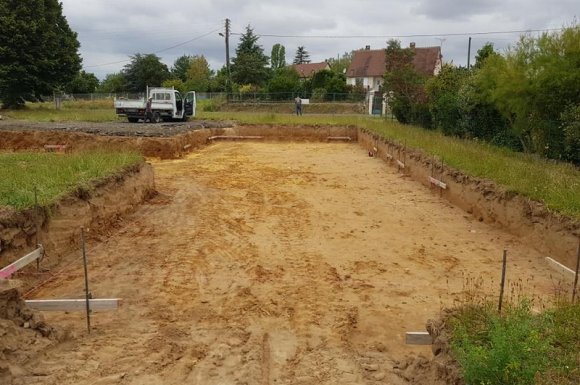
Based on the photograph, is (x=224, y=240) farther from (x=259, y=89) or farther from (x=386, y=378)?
(x=259, y=89)

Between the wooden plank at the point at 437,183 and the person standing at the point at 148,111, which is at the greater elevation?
the person standing at the point at 148,111

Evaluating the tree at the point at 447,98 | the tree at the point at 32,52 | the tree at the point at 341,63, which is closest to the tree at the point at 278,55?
the tree at the point at 341,63

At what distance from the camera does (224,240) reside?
8836 mm

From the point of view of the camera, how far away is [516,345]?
10.8ft

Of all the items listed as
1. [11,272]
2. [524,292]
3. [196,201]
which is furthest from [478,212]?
[11,272]

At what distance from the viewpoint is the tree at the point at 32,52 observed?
32844 millimetres

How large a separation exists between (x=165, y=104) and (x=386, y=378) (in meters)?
26.4

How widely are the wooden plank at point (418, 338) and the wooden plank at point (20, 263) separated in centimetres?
463

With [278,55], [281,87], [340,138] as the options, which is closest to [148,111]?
[340,138]

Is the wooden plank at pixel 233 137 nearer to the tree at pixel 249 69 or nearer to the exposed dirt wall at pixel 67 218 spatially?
the exposed dirt wall at pixel 67 218

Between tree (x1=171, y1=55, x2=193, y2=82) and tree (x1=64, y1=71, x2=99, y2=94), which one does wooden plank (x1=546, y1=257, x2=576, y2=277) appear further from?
tree (x1=171, y1=55, x2=193, y2=82)

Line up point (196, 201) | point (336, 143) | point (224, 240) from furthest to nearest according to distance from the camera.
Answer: point (336, 143) → point (196, 201) → point (224, 240)

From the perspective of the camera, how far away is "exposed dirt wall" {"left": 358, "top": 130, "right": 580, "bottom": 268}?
24.6ft

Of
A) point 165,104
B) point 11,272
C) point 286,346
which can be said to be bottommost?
point 286,346
